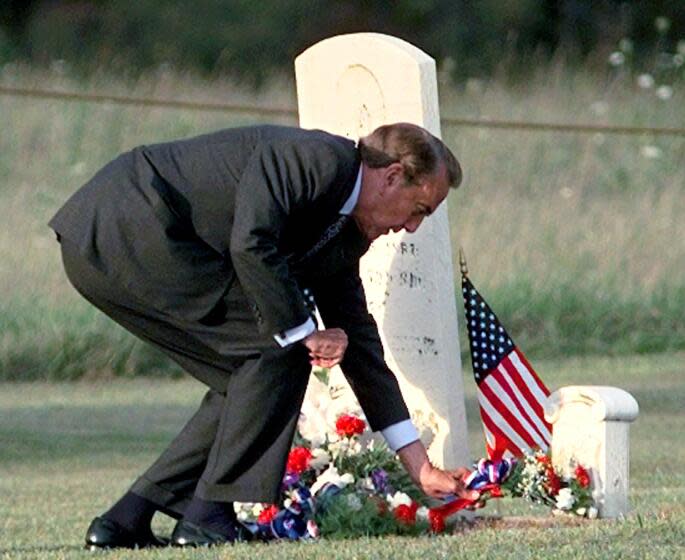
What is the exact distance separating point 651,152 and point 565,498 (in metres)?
13.2

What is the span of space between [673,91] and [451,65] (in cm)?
280

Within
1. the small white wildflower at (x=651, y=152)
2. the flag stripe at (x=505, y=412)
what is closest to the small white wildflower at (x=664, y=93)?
the small white wildflower at (x=651, y=152)

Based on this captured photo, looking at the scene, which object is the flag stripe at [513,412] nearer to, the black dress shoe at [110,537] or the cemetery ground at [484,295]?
the cemetery ground at [484,295]

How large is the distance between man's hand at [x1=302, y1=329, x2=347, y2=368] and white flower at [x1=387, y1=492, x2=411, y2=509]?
88 centimetres

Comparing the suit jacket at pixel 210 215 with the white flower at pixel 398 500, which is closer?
the suit jacket at pixel 210 215

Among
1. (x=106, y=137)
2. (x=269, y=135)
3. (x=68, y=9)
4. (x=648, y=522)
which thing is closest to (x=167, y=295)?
(x=269, y=135)

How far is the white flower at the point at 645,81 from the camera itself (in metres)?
21.2

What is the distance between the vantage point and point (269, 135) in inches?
228

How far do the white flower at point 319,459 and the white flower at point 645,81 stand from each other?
15164mm

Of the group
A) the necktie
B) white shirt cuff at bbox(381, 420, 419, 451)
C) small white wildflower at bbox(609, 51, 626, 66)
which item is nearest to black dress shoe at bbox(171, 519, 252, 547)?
white shirt cuff at bbox(381, 420, 419, 451)

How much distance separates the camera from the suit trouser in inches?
229

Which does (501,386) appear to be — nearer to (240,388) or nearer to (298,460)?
(298,460)

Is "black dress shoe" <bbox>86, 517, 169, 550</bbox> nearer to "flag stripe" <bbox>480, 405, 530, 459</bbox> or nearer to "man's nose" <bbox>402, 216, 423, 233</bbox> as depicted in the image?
"man's nose" <bbox>402, 216, 423, 233</bbox>

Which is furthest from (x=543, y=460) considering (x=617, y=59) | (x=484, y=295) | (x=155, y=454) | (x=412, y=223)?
(x=617, y=59)
